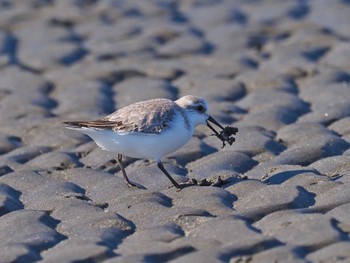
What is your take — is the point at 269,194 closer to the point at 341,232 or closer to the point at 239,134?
the point at 341,232

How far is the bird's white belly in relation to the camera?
24.1 feet

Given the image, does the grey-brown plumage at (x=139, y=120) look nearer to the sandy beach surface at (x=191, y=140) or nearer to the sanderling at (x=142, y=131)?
the sanderling at (x=142, y=131)

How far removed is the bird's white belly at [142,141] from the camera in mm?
7340

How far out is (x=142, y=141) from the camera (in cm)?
736

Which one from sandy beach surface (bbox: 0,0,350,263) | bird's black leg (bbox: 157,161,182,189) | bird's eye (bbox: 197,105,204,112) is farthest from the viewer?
bird's eye (bbox: 197,105,204,112)

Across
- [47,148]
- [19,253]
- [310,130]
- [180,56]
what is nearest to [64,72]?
[180,56]

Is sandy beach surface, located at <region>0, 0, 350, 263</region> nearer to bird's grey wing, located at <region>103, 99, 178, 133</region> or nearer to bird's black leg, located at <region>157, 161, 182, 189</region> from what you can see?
bird's black leg, located at <region>157, 161, 182, 189</region>

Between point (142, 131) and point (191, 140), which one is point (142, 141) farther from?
point (191, 140)

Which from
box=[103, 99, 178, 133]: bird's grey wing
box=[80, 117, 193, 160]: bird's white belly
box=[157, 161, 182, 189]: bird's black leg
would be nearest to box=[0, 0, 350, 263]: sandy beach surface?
box=[157, 161, 182, 189]: bird's black leg

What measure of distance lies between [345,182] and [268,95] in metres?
3.24

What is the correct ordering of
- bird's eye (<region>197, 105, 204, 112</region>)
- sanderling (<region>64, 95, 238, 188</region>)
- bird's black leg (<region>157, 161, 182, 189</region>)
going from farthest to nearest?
bird's eye (<region>197, 105, 204, 112</region>) → sanderling (<region>64, 95, 238, 188</region>) → bird's black leg (<region>157, 161, 182, 189</region>)

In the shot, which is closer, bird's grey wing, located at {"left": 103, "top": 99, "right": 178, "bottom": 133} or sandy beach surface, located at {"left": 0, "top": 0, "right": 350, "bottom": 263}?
sandy beach surface, located at {"left": 0, "top": 0, "right": 350, "bottom": 263}

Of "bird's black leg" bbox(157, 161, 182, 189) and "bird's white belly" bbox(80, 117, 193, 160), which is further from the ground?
"bird's white belly" bbox(80, 117, 193, 160)

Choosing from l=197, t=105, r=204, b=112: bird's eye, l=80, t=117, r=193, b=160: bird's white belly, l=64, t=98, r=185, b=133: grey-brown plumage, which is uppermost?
l=64, t=98, r=185, b=133: grey-brown plumage
